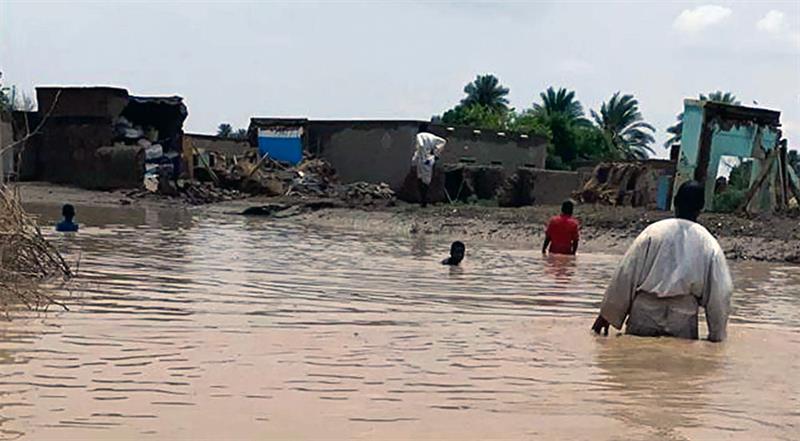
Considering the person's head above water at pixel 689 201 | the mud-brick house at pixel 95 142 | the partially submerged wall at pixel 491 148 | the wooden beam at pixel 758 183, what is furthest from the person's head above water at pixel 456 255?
the partially submerged wall at pixel 491 148

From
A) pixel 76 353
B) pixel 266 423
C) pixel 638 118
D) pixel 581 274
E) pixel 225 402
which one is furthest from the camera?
pixel 638 118

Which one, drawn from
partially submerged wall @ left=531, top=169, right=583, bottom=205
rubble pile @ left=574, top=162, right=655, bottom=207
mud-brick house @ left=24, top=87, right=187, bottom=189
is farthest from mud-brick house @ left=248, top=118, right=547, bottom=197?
rubble pile @ left=574, top=162, right=655, bottom=207

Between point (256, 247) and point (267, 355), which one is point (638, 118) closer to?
point (256, 247)

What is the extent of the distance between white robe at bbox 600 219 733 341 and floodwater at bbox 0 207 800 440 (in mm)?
156

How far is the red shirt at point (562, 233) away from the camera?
53.0ft

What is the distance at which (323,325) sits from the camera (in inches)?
324

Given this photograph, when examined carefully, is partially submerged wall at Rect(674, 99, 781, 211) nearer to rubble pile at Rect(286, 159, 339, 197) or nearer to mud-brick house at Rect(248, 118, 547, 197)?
mud-brick house at Rect(248, 118, 547, 197)

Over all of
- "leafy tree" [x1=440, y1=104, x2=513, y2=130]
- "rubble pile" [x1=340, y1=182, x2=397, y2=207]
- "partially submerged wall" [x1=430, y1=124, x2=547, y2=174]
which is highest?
"leafy tree" [x1=440, y1=104, x2=513, y2=130]

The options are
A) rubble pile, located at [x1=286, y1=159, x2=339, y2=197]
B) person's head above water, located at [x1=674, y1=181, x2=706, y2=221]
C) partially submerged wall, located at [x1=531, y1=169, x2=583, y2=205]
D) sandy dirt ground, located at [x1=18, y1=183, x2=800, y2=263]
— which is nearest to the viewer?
person's head above water, located at [x1=674, y1=181, x2=706, y2=221]

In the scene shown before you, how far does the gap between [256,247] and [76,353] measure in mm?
10198

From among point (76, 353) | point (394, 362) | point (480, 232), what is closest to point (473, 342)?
point (394, 362)

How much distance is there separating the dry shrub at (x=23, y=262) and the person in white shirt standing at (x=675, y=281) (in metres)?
4.22

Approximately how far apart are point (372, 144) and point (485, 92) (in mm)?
36248

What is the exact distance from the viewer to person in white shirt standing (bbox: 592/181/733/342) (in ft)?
24.3
